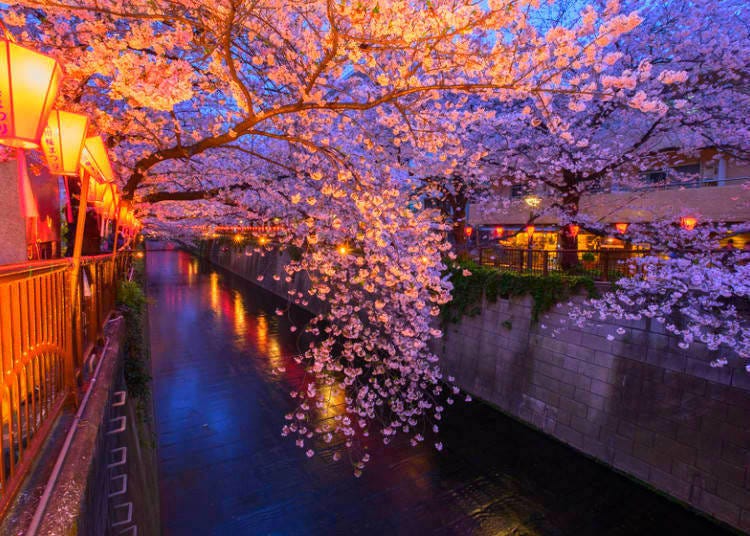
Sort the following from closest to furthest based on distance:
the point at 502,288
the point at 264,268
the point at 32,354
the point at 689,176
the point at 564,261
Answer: the point at 32,354 < the point at 564,261 < the point at 502,288 < the point at 689,176 < the point at 264,268

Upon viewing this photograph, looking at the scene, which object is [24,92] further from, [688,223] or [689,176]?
[689,176]

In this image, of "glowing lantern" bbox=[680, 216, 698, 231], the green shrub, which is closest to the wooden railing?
the green shrub

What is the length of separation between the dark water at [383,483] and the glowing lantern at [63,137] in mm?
6451

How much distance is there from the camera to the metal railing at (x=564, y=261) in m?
9.35

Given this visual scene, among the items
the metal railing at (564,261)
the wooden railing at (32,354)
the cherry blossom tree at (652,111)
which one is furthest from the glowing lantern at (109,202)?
the metal railing at (564,261)

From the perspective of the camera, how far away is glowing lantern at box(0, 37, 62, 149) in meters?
2.99

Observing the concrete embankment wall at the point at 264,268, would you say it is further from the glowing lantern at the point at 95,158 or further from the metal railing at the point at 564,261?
the glowing lantern at the point at 95,158

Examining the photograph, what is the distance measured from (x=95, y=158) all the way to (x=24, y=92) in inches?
93.3

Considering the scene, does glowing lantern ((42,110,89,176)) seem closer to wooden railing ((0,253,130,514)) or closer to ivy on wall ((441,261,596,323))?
wooden railing ((0,253,130,514))

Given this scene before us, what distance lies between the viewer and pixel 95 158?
206 inches

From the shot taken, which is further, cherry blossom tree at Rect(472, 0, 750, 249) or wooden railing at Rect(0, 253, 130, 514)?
cherry blossom tree at Rect(472, 0, 750, 249)

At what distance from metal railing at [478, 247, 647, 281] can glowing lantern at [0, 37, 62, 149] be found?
9841mm

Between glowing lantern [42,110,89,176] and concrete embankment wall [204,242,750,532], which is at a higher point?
glowing lantern [42,110,89,176]

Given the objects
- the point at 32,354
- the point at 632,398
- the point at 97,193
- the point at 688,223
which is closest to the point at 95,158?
the point at 97,193
